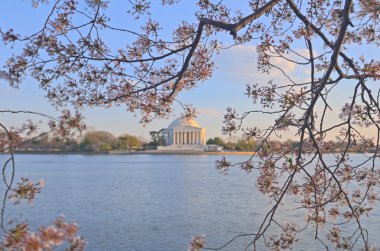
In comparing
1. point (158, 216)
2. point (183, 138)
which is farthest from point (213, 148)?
point (158, 216)

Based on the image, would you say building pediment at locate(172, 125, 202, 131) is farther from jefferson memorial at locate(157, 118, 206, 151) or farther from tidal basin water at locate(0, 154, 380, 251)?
tidal basin water at locate(0, 154, 380, 251)

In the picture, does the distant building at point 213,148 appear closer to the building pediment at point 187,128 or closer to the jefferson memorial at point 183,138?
the jefferson memorial at point 183,138

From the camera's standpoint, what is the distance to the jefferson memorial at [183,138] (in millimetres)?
102250

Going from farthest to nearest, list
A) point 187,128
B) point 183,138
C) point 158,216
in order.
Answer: point 183,138, point 187,128, point 158,216

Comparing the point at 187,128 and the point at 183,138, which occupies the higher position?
the point at 187,128

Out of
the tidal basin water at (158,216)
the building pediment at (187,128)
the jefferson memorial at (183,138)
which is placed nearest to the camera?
the tidal basin water at (158,216)

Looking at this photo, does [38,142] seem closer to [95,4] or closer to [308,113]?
[95,4]

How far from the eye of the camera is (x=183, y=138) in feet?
342

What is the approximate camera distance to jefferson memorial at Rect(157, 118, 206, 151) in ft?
335

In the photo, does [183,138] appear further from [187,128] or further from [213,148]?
[213,148]

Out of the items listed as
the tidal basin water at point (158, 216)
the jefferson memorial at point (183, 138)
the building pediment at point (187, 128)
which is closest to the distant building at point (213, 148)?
the jefferson memorial at point (183, 138)

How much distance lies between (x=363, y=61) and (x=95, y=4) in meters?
1.80

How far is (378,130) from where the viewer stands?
323cm

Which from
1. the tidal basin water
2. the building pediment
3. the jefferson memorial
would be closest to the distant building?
the jefferson memorial
